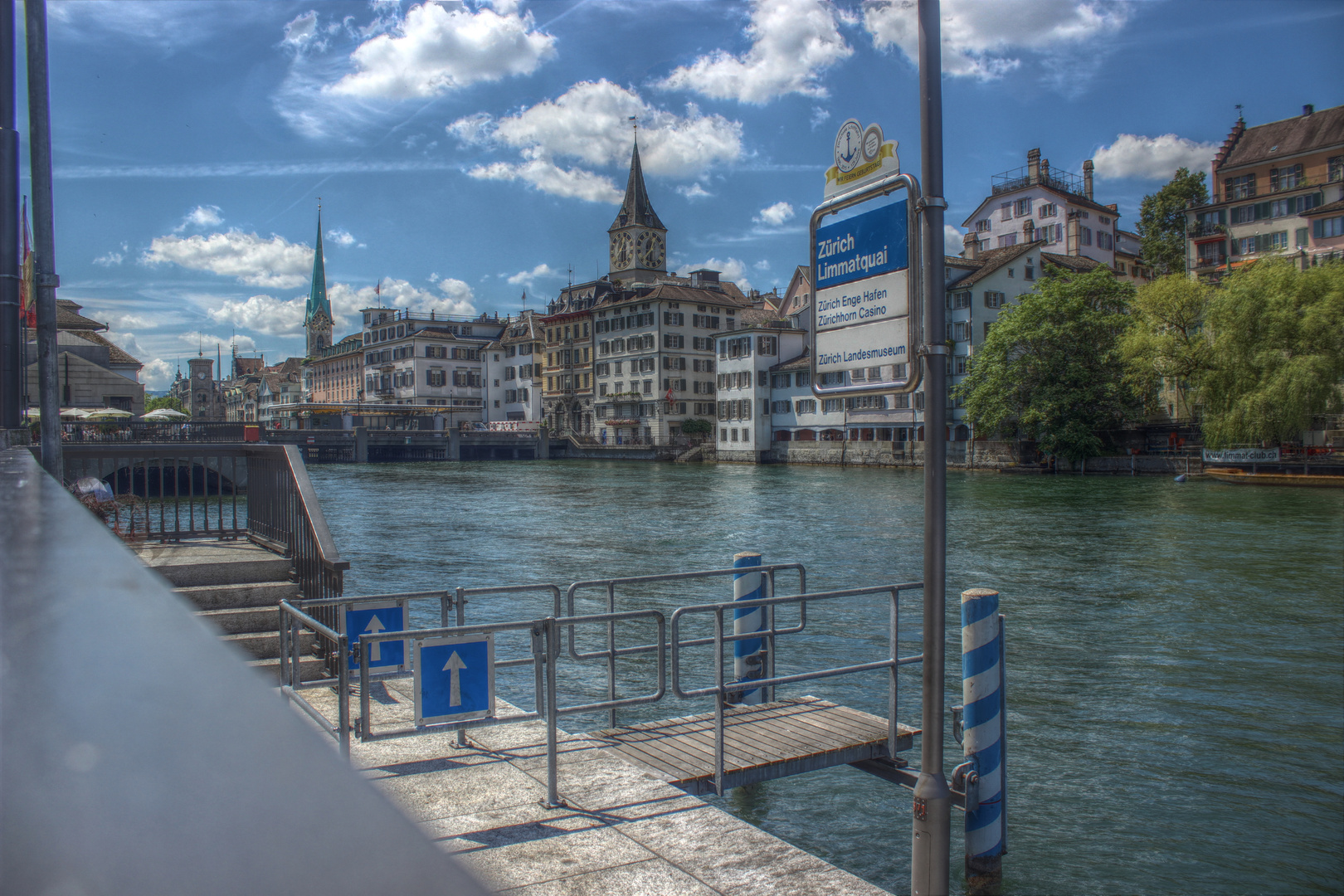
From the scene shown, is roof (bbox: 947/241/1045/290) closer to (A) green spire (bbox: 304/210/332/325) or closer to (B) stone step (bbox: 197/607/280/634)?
(B) stone step (bbox: 197/607/280/634)

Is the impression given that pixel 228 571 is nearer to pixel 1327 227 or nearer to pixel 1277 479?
pixel 1277 479

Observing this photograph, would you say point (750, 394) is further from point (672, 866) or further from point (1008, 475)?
point (672, 866)

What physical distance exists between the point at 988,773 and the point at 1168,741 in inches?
177

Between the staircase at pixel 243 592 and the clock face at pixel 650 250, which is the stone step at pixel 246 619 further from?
the clock face at pixel 650 250

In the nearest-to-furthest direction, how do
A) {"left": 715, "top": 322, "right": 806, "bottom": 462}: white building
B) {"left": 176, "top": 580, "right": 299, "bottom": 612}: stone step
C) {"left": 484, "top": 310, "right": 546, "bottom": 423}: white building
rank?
{"left": 176, "top": 580, "right": 299, "bottom": 612}: stone step, {"left": 715, "top": 322, "right": 806, "bottom": 462}: white building, {"left": 484, "top": 310, "right": 546, "bottom": 423}: white building

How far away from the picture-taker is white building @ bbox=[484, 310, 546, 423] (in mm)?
115500

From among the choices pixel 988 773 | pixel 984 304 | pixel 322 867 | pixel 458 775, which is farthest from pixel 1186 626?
pixel 984 304

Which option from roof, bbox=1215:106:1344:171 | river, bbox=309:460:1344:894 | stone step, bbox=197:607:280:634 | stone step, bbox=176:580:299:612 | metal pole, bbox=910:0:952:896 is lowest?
river, bbox=309:460:1344:894

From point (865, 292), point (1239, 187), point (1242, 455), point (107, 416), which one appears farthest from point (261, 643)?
point (1239, 187)

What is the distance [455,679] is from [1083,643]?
10549mm

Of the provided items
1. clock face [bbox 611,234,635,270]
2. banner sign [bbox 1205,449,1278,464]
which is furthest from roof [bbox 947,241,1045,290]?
clock face [bbox 611,234,635,270]

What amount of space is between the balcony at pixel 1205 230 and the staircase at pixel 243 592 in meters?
71.9

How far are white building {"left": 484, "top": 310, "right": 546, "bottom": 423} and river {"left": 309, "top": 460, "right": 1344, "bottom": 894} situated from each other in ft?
254

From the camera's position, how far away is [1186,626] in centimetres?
1527
